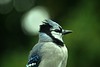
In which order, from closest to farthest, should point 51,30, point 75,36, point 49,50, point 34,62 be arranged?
point 34,62 → point 49,50 → point 51,30 → point 75,36

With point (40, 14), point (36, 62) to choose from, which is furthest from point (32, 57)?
point (40, 14)

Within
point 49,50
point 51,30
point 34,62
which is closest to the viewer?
point 34,62

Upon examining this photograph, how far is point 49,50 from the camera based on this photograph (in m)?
2.58

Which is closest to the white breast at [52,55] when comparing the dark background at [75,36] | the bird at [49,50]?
the bird at [49,50]

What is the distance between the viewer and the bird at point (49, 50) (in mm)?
2494

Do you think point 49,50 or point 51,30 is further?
point 51,30

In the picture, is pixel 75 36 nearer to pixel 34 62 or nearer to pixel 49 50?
pixel 49 50

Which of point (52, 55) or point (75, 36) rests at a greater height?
point (52, 55)

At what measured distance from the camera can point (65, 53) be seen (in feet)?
8.48

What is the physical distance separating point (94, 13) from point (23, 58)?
198 cm

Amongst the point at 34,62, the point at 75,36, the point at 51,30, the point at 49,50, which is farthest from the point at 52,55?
the point at 75,36

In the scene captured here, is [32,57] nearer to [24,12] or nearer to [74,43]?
[74,43]

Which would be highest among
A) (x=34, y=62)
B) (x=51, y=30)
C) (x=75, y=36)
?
(x=51, y=30)

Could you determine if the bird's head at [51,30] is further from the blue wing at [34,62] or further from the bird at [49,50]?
the blue wing at [34,62]
